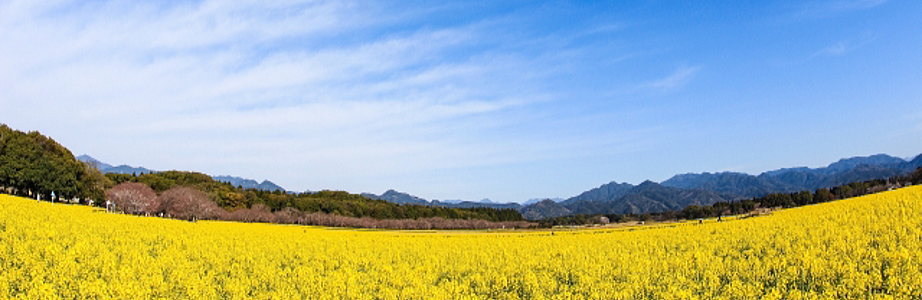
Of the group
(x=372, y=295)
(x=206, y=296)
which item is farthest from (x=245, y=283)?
(x=372, y=295)

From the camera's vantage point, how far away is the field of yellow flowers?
44.7ft

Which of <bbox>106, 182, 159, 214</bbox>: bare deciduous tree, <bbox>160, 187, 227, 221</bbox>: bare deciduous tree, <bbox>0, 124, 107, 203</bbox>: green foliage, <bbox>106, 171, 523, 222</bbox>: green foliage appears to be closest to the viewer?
<bbox>0, 124, 107, 203</bbox>: green foliage

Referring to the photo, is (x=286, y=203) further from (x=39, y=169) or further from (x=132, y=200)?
(x=39, y=169)

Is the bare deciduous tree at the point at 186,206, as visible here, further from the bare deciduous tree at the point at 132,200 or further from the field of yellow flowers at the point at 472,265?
the field of yellow flowers at the point at 472,265

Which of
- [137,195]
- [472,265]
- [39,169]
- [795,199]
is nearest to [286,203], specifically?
[137,195]

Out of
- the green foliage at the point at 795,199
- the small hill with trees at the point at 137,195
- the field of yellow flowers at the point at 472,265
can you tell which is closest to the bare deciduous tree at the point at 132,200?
the small hill with trees at the point at 137,195

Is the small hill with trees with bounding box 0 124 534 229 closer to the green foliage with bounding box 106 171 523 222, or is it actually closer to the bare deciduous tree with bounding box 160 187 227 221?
the bare deciduous tree with bounding box 160 187 227 221

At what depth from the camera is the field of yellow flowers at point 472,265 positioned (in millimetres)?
13609

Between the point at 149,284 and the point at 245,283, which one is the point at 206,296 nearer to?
the point at 149,284

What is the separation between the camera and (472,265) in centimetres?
2081

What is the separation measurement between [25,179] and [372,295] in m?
87.4

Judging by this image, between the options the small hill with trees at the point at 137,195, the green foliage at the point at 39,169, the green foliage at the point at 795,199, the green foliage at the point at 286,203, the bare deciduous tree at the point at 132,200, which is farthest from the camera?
the green foliage at the point at 286,203

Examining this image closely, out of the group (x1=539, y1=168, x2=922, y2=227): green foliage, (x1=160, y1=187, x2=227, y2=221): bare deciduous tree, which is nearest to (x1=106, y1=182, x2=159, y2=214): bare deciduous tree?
(x1=160, y1=187, x2=227, y2=221): bare deciduous tree

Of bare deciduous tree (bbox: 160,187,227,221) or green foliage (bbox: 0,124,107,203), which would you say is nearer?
green foliage (bbox: 0,124,107,203)
